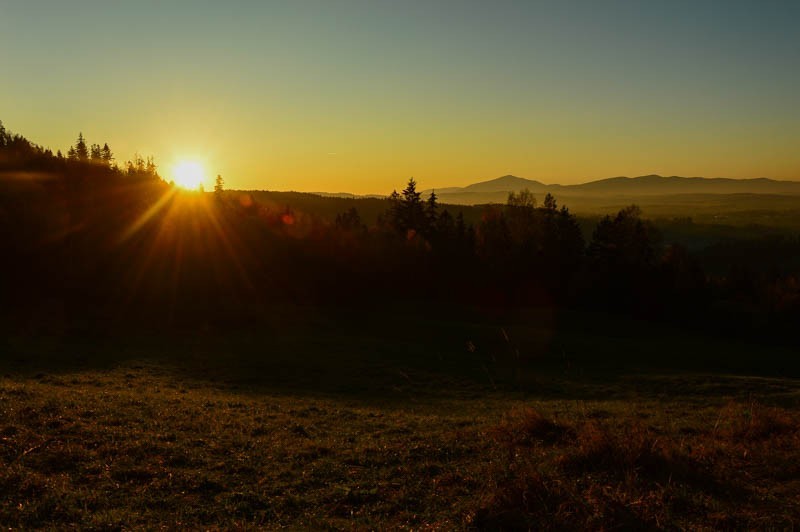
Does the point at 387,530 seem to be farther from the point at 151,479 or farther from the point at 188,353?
the point at 188,353

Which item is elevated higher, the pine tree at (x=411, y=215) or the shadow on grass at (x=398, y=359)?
the pine tree at (x=411, y=215)

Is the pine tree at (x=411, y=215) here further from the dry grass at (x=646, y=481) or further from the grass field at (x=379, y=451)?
the dry grass at (x=646, y=481)

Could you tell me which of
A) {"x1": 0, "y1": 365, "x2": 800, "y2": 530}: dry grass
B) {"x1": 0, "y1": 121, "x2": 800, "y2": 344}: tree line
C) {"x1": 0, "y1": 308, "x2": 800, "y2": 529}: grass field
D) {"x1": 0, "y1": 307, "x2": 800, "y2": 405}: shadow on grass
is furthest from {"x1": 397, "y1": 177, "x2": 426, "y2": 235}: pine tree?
{"x1": 0, "y1": 365, "x2": 800, "y2": 530}: dry grass

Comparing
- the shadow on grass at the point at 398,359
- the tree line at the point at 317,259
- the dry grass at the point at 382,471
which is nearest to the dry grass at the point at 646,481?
the dry grass at the point at 382,471

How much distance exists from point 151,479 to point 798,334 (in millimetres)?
100704

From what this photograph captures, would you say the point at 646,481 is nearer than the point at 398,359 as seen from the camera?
Yes

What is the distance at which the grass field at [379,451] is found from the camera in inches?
395

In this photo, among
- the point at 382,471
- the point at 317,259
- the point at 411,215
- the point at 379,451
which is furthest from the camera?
the point at 411,215

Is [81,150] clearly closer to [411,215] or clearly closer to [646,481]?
[411,215]

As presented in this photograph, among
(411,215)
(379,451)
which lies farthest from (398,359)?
(411,215)

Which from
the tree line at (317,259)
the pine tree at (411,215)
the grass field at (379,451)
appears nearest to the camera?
the grass field at (379,451)

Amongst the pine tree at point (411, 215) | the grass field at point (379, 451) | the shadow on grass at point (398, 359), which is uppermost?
the pine tree at point (411, 215)

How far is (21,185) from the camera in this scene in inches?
3137

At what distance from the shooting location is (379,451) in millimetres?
14773
